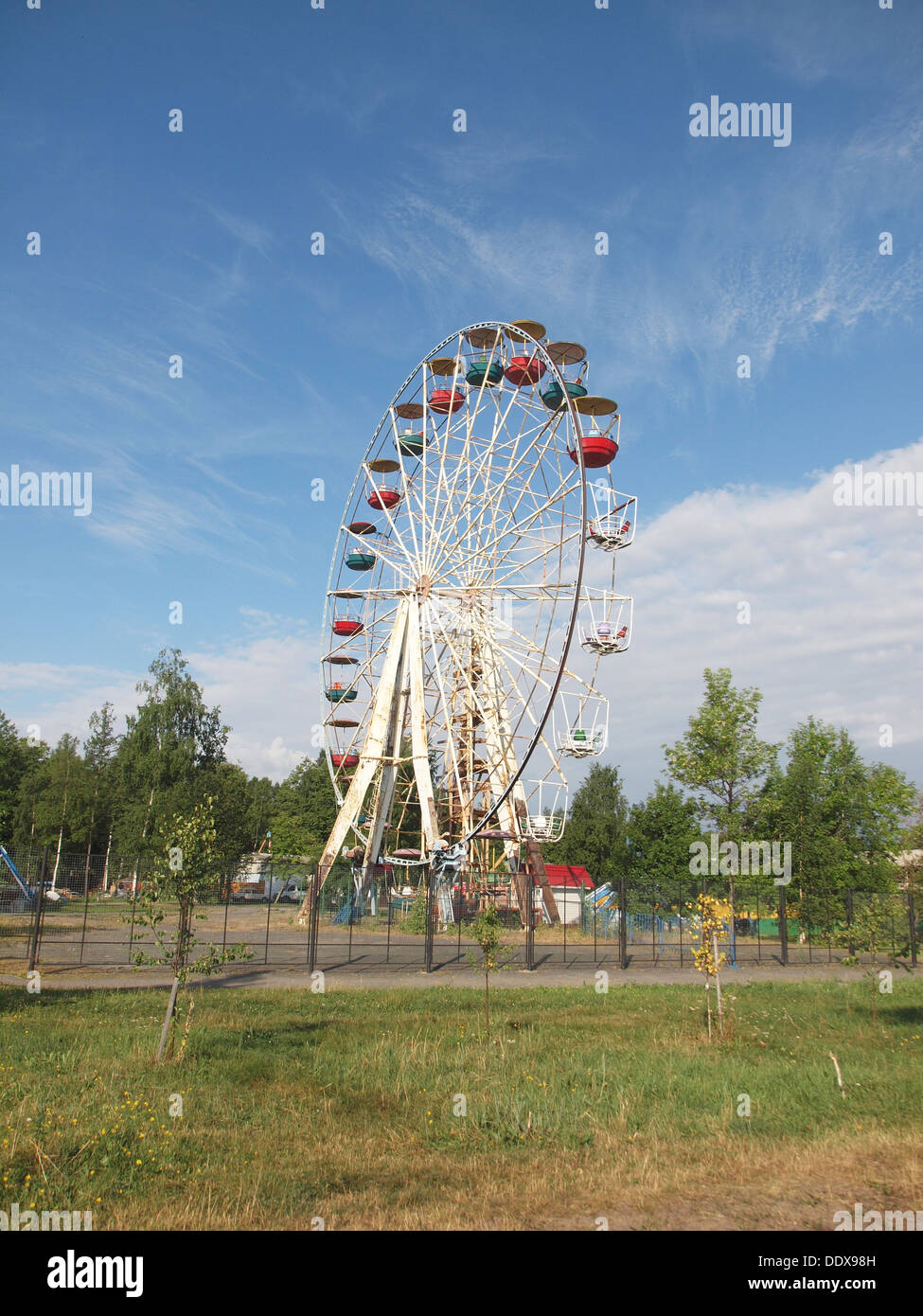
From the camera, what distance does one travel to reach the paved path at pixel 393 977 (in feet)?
69.5

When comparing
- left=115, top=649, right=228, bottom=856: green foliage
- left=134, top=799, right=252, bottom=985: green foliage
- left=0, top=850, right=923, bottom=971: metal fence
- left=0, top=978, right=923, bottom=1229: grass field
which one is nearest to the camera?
left=0, top=978, right=923, bottom=1229: grass field

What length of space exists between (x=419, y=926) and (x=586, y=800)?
209 feet

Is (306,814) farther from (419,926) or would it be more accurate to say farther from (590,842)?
(419,926)

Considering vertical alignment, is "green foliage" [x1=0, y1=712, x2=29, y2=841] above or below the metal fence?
above

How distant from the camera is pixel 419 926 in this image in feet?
112

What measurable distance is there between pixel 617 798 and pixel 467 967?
7270 centimetres

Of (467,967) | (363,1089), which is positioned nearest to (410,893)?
(467,967)

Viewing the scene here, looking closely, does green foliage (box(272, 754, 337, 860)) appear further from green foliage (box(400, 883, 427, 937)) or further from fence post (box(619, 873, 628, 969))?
fence post (box(619, 873, 628, 969))

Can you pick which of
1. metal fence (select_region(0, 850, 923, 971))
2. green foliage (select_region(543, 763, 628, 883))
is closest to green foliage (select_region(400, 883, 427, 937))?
metal fence (select_region(0, 850, 923, 971))

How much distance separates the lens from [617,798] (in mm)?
97250

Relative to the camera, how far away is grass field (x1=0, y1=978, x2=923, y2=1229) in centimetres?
698

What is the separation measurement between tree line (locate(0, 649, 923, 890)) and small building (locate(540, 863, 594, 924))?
309 centimetres

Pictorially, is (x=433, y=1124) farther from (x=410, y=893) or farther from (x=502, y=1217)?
(x=410, y=893)

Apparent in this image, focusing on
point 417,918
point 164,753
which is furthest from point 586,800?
point 417,918
